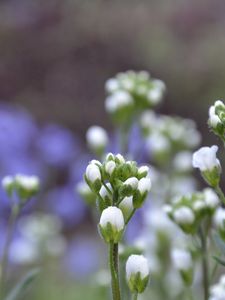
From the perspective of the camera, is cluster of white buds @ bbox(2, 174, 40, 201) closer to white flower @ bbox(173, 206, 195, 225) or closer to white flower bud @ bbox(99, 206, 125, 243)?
white flower @ bbox(173, 206, 195, 225)

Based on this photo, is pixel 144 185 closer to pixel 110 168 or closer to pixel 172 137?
pixel 110 168

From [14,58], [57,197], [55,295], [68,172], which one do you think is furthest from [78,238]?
[14,58]

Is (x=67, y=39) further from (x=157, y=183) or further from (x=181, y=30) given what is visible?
(x=157, y=183)

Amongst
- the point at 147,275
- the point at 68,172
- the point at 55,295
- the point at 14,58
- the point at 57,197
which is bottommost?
the point at 147,275

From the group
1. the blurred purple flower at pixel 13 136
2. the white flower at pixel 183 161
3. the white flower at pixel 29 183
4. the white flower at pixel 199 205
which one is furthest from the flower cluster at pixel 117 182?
the blurred purple flower at pixel 13 136

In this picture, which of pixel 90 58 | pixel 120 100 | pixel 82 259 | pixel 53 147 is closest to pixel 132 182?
pixel 120 100

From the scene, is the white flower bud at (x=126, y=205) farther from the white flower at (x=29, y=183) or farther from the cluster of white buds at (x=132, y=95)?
the cluster of white buds at (x=132, y=95)
